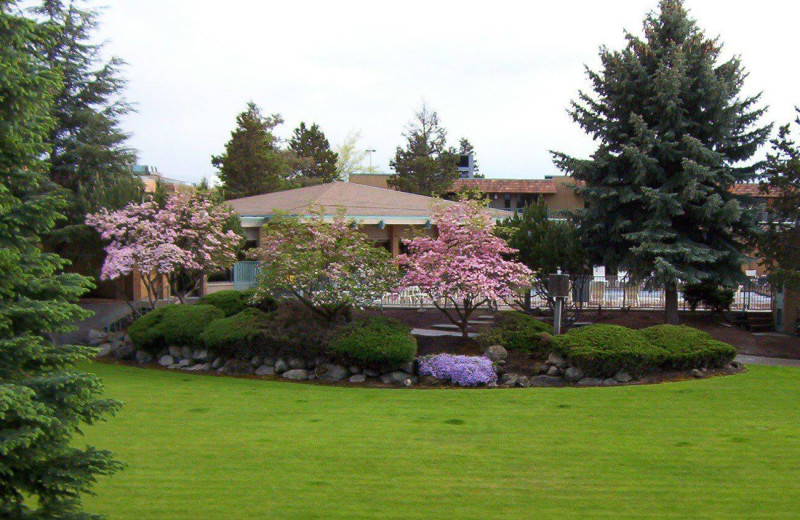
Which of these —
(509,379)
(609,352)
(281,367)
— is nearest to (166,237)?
(281,367)

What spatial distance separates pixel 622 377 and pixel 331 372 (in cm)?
598

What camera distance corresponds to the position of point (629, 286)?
21609mm

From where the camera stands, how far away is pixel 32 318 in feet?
16.5

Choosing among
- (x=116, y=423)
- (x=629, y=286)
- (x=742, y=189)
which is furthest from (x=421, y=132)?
(x=116, y=423)

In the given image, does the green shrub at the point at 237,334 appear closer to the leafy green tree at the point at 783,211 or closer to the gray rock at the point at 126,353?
the gray rock at the point at 126,353

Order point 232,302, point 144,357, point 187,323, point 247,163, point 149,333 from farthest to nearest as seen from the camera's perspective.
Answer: point 247,163, point 232,302, point 144,357, point 149,333, point 187,323

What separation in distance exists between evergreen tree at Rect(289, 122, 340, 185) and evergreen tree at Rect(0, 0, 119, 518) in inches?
2048

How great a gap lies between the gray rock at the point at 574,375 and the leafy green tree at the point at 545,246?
208 inches

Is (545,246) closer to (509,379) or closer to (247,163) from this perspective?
(509,379)

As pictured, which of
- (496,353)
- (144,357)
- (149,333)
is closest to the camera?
(496,353)

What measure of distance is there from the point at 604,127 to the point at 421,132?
1472 inches

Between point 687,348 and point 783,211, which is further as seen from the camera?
point 783,211

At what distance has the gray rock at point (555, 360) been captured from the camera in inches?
563

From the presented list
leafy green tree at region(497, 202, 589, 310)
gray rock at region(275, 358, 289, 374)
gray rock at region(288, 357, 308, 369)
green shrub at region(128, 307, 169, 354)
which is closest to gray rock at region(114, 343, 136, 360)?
green shrub at region(128, 307, 169, 354)
